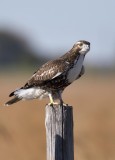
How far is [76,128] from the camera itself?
1456 cm

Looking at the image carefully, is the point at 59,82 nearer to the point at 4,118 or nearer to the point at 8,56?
the point at 4,118

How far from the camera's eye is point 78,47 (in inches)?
378

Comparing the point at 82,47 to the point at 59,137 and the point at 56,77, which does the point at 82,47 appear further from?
the point at 59,137

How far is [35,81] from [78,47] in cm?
55

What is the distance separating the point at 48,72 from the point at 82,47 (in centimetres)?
45

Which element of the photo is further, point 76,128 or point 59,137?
point 76,128

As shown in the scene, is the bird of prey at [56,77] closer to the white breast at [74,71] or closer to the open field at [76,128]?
the white breast at [74,71]

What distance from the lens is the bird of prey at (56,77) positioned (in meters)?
9.52

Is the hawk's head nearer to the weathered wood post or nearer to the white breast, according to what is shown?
the white breast

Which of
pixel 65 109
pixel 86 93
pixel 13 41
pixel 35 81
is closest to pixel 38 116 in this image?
pixel 86 93

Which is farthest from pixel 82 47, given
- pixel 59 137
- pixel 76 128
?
pixel 76 128

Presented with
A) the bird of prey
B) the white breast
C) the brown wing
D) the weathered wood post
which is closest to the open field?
the bird of prey

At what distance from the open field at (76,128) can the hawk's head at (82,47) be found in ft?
3.19

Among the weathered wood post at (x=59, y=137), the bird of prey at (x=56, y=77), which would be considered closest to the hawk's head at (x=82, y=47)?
the bird of prey at (x=56, y=77)
